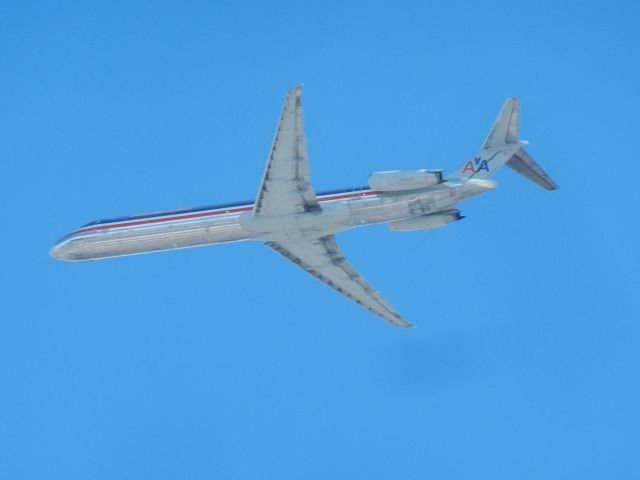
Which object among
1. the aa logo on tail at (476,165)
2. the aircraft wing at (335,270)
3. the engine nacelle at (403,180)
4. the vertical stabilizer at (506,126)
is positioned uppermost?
the vertical stabilizer at (506,126)

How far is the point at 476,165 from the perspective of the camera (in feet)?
159

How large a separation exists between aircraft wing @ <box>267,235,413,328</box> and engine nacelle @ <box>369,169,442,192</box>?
5.87 m

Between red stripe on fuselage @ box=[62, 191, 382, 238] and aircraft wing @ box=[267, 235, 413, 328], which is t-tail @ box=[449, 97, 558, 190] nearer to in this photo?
red stripe on fuselage @ box=[62, 191, 382, 238]

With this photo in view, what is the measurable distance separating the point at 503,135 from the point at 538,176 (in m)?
2.90

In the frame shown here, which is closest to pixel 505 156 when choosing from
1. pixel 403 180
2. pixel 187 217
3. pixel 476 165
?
pixel 476 165

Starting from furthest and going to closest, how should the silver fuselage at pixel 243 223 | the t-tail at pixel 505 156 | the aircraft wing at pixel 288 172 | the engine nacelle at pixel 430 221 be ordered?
the t-tail at pixel 505 156
the engine nacelle at pixel 430 221
the silver fuselage at pixel 243 223
the aircraft wing at pixel 288 172

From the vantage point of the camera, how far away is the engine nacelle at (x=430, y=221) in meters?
46.9

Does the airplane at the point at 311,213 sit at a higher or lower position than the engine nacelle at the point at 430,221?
higher

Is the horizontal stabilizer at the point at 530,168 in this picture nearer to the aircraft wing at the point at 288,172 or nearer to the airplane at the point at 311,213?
the airplane at the point at 311,213

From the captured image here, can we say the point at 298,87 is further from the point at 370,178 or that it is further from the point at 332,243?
the point at 332,243

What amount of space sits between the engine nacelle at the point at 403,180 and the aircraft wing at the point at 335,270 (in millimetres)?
5866

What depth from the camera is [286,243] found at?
49906mm

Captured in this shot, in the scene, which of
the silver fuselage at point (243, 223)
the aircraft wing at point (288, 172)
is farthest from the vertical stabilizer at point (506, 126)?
the aircraft wing at point (288, 172)

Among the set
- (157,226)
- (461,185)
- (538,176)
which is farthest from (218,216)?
(538,176)
